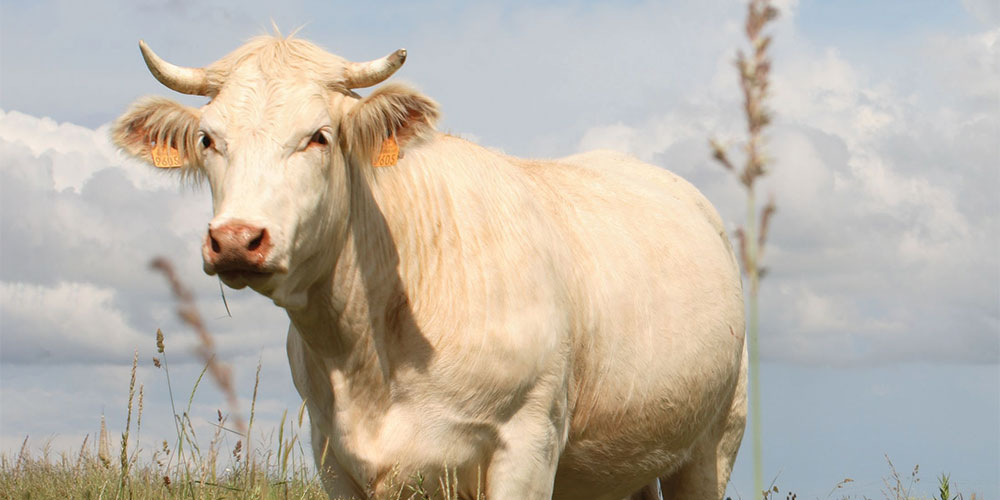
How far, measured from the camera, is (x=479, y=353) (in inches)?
197

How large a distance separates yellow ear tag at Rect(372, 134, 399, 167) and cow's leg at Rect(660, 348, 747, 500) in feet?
10.9

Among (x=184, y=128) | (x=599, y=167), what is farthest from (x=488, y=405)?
(x=599, y=167)

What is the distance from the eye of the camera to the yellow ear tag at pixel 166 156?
507cm

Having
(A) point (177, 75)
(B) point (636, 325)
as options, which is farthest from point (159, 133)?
(B) point (636, 325)

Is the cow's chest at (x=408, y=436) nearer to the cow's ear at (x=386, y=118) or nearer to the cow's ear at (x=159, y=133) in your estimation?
the cow's ear at (x=386, y=118)

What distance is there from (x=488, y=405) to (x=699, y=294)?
2.18 meters

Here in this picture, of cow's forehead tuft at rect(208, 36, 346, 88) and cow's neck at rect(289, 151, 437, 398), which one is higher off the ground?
cow's forehead tuft at rect(208, 36, 346, 88)

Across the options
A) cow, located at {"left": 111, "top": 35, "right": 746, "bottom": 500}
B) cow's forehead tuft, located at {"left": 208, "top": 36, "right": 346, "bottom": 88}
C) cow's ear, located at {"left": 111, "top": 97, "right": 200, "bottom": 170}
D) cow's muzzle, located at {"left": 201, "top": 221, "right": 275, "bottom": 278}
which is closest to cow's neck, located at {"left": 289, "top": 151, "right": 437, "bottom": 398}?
cow, located at {"left": 111, "top": 35, "right": 746, "bottom": 500}

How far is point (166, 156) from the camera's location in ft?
16.7

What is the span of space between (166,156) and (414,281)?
135 cm

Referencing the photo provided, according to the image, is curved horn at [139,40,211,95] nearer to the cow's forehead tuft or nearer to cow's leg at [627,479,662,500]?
the cow's forehead tuft

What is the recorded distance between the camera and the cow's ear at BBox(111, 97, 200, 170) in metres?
4.96

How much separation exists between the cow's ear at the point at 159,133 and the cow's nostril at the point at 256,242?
1.15 meters

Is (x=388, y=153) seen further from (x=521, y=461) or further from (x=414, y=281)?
(x=521, y=461)
